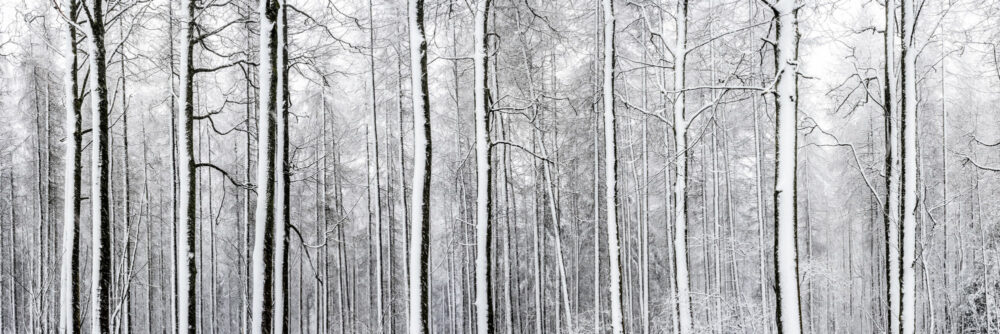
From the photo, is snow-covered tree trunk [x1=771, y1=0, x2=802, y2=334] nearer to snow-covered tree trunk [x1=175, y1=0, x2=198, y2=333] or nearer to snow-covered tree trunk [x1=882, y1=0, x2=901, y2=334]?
snow-covered tree trunk [x1=882, y1=0, x2=901, y2=334]

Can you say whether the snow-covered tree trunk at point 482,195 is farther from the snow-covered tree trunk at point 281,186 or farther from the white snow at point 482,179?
the snow-covered tree trunk at point 281,186

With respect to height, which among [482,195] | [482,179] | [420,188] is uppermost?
[482,179]

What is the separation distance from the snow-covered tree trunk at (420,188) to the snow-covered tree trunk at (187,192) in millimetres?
3205

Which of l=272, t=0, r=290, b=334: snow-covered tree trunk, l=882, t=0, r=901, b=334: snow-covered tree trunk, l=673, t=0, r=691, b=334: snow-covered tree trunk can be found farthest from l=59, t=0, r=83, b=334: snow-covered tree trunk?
l=882, t=0, r=901, b=334: snow-covered tree trunk

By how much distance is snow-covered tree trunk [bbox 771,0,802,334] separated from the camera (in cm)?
695

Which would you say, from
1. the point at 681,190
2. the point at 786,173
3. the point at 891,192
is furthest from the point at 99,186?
the point at 891,192

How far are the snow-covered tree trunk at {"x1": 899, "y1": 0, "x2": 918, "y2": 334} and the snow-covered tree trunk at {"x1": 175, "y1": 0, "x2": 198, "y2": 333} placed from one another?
10190 millimetres

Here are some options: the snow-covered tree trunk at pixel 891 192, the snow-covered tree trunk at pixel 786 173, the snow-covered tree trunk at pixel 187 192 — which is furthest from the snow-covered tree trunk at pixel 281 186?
the snow-covered tree trunk at pixel 891 192

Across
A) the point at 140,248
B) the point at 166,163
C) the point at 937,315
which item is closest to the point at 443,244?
the point at 166,163

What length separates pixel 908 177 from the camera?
861 centimetres

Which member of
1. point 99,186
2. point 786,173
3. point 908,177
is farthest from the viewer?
point 908,177

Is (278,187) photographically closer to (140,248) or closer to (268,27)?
(268,27)

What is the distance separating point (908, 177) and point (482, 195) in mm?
6228

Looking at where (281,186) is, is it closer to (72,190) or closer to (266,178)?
(266,178)
